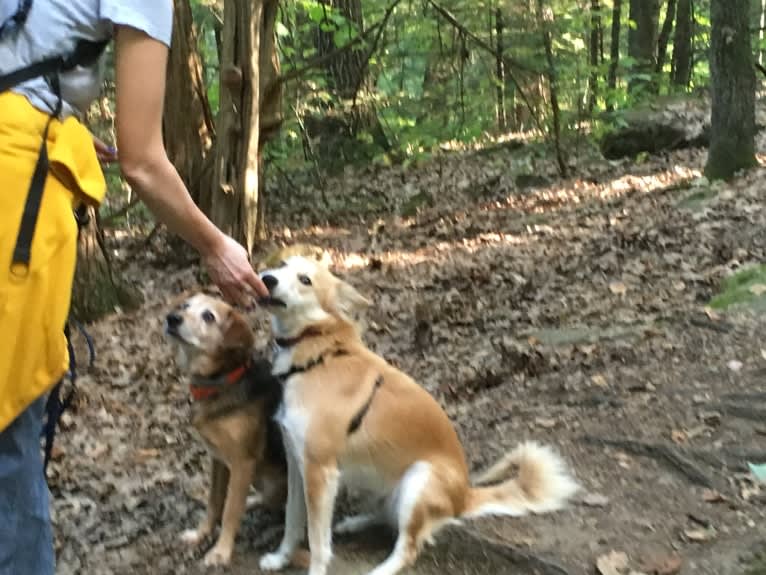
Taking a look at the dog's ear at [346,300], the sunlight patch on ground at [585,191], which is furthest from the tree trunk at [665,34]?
the dog's ear at [346,300]

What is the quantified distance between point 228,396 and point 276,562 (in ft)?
2.63

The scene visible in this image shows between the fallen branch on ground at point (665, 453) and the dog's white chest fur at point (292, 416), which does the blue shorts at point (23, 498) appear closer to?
the dog's white chest fur at point (292, 416)

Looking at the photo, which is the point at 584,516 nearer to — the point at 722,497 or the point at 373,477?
the point at 722,497

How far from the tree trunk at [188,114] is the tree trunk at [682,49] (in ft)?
39.5

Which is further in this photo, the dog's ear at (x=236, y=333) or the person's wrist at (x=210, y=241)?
the dog's ear at (x=236, y=333)

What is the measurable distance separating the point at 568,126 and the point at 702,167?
203 centimetres

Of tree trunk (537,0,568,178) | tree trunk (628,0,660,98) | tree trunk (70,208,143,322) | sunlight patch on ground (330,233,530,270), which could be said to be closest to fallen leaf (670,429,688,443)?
sunlight patch on ground (330,233,530,270)

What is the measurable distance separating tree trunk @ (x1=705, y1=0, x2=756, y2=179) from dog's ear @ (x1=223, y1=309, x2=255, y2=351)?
755 centimetres

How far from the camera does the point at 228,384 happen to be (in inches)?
159

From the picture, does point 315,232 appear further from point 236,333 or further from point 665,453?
point 665,453

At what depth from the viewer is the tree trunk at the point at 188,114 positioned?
9.62 meters

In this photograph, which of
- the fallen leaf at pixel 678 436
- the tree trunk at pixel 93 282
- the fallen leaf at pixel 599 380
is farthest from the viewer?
the tree trunk at pixel 93 282

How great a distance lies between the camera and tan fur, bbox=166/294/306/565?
397 cm

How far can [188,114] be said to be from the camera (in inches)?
388
